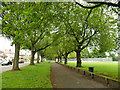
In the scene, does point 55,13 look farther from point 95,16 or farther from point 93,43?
point 93,43

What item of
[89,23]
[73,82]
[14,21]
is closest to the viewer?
[73,82]

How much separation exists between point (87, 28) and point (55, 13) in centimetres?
1036

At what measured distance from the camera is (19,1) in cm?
994

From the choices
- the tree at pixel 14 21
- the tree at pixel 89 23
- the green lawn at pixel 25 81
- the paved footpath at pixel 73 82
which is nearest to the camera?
the green lawn at pixel 25 81

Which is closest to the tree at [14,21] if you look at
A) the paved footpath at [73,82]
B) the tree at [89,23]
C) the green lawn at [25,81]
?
the green lawn at [25,81]

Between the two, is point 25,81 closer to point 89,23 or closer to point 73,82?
point 73,82

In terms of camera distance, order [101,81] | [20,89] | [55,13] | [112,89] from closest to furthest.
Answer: [20,89] < [112,89] < [101,81] < [55,13]

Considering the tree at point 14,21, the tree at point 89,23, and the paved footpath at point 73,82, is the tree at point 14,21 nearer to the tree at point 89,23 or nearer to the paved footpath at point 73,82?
the paved footpath at point 73,82

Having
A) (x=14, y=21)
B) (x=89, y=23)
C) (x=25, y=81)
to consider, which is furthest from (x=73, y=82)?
(x=89, y=23)

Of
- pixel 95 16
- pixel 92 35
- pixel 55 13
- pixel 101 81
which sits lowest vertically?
pixel 101 81

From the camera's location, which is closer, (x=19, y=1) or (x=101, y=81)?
(x=101, y=81)

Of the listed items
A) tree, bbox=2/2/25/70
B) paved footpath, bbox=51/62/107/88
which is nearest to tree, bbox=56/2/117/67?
tree, bbox=2/2/25/70

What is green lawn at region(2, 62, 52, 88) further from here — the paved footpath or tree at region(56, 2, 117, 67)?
tree at region(56, 2, 117, 67)

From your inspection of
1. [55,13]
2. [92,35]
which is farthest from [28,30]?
[92,35]
